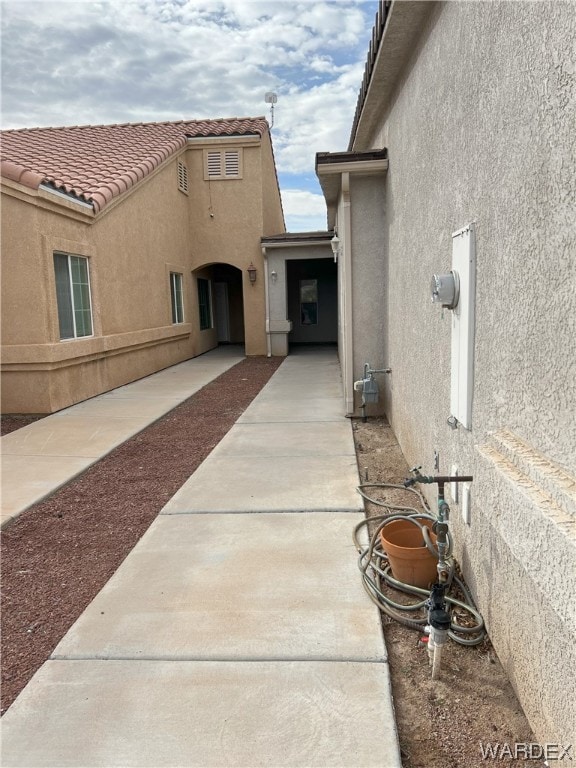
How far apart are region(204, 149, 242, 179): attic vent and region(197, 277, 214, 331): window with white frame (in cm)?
323

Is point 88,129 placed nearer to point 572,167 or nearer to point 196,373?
point 196,373

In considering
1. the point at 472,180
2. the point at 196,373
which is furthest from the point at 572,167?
the point at 196,373

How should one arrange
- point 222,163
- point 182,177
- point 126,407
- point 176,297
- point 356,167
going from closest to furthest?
point 356,167
point 126,407
point 176,297
point 182,177
point 222,163

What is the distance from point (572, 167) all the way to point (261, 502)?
368 cm

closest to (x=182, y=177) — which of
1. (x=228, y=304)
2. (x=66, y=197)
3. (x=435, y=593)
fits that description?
(x=228, y=304)

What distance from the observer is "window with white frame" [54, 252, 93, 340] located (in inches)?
357

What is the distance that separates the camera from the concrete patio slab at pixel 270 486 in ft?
15.7

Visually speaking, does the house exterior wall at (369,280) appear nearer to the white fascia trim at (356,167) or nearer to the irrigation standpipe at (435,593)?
the white fascia trim at (356,167)

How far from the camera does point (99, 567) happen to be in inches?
154

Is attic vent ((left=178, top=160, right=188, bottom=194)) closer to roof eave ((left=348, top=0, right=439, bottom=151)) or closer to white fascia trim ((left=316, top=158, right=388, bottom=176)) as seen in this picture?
roof eave ((left=348, top=0, right=439, bottom=151))

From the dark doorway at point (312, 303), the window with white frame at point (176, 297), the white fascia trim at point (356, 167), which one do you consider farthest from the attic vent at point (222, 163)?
the white fascia trim at point (356, 167)

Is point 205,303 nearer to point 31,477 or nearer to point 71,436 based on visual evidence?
point 71,436

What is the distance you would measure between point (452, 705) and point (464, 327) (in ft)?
6.48

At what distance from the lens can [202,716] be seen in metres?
2.44
